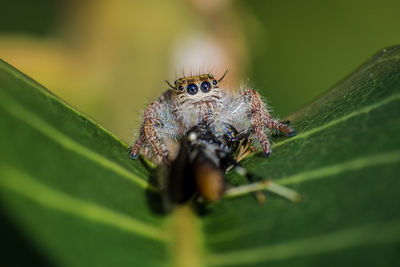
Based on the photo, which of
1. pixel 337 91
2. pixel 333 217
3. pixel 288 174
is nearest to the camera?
pixel 333 217

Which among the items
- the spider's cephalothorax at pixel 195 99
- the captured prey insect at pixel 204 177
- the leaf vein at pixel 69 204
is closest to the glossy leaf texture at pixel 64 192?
the leaf vein at pixel 69 204

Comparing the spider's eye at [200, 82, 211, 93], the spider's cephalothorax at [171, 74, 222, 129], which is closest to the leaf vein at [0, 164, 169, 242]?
the spider's cephalothorax at [171, 74, 222, 129]

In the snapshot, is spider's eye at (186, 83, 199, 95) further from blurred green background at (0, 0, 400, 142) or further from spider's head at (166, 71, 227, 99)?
blurred green background at (0, 0, 400, 142)

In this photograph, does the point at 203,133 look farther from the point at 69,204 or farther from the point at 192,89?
the point at 69,204

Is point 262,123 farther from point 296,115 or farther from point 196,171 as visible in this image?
point 196,171

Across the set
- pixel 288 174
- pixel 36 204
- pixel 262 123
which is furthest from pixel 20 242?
pixel 262 123

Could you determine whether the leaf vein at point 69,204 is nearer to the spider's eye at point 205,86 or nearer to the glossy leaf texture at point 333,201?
the glossy leaf texture at point 333,201
